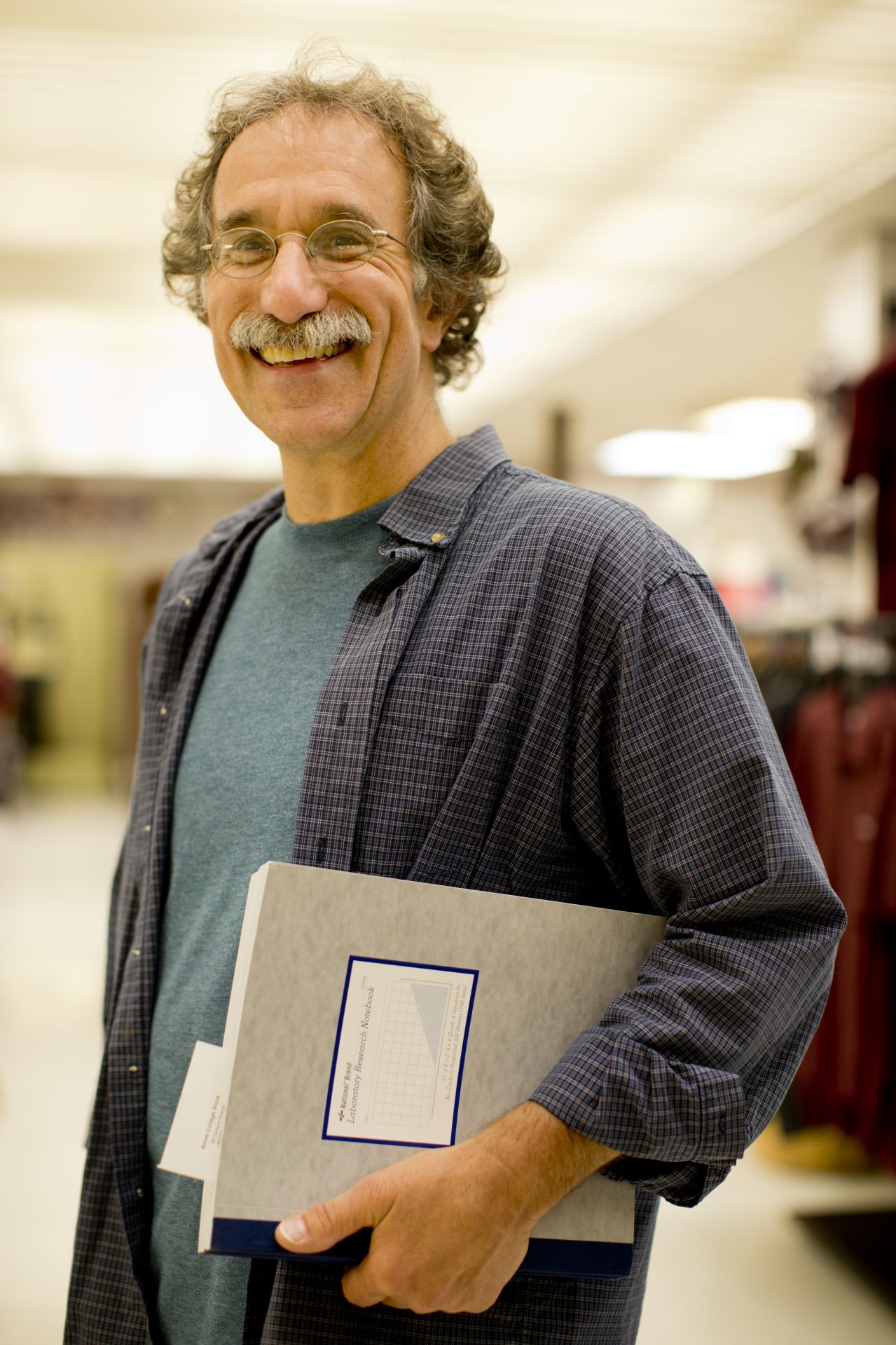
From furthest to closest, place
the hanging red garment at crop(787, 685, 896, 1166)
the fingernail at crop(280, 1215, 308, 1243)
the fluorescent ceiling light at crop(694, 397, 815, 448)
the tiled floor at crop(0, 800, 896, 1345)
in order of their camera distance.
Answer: the fluorescent ceiling light at crop(694, 397, 815, 448)
the hanging red garment at crop(787, 685, 896, 1166)
the tiled floor at crop(0, 800, 896, 1345)
the fingernail at crop(280, 1215, 308, 1243)

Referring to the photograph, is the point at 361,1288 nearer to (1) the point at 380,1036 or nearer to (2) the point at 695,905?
(1) the point at 380,1036

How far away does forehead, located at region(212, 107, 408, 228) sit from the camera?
1311 millimetres

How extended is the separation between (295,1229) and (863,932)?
8.44 ft

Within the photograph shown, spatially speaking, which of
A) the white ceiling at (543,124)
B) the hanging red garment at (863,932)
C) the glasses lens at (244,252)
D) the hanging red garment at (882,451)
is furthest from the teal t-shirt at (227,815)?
the hanging red garment at (882,451)

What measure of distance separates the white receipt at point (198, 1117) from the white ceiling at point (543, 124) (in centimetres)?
232

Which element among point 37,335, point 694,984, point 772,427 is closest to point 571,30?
point 694,984

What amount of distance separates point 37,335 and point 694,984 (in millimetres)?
6995

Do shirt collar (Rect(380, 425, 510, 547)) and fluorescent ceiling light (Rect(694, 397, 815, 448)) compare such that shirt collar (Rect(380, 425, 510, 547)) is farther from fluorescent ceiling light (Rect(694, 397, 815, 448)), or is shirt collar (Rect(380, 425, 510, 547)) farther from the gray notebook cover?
fluorescent ceiling light (Rect(694, 397, 815, 448))

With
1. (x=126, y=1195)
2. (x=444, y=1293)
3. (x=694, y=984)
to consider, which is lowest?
(x=126, y=1195)

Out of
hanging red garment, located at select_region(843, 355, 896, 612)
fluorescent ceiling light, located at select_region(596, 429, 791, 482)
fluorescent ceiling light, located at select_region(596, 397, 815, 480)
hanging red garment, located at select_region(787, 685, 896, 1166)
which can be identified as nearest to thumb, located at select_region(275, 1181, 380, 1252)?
hanging red garment, located at select_region(787, 685, 896, 1166)

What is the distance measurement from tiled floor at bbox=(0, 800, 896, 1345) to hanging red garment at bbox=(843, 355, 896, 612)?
6.14 ft

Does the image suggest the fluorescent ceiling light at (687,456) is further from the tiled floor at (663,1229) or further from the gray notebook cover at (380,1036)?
the gray notebook cover at (380,1036)

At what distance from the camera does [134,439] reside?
11.0 meters

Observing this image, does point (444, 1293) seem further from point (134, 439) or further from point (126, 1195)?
point (134, 439)
